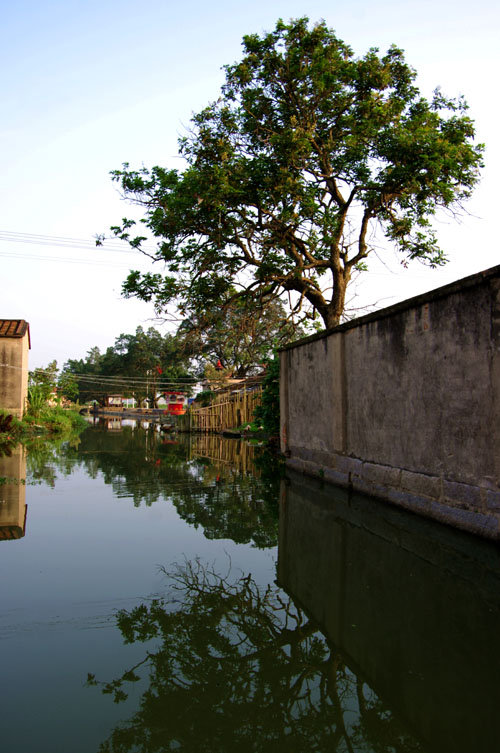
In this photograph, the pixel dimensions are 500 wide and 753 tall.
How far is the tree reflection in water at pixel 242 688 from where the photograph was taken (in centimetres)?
263

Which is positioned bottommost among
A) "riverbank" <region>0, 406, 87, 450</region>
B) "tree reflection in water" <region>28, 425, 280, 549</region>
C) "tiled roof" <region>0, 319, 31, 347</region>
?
"tree reflection in water" <region>28, 425, 280, 549</region>

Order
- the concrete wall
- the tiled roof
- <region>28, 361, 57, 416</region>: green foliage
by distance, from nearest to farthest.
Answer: the concrete wall
the tiled roof
<region>28, 361, 57, 416</region>: green foliage

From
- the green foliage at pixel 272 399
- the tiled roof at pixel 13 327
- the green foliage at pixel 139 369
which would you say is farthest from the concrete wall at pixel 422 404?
the green foliage at pixel 139 369

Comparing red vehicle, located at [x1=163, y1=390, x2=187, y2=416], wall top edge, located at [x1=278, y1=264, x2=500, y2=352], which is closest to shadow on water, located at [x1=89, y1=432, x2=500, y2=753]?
wall top edge, located at [x1=278, y1=264, x2=500, y2=352]

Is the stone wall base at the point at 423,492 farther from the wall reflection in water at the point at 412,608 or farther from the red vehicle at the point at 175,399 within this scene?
the red vehicle at the point at 175,399

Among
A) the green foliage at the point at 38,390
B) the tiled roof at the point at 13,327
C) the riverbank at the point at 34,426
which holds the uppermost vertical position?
the tiled roof at the point at 13,327

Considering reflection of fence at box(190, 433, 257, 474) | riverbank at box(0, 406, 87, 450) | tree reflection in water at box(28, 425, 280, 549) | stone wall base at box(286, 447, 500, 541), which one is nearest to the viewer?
stone wall base at box(286, 447, 500, 541)

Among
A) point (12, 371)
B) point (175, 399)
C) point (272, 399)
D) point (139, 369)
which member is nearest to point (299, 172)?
point (272, 399)

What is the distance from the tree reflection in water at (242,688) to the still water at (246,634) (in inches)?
0.4

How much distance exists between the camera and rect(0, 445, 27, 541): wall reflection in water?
6.75m

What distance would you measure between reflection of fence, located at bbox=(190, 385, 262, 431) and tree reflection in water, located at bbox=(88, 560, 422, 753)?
19556mm

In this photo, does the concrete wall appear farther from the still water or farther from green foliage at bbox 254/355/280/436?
green foliage at bbox 254/355/280/436

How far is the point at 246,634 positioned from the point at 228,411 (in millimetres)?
23748

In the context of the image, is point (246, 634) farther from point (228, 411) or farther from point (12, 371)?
point (12, 371)
